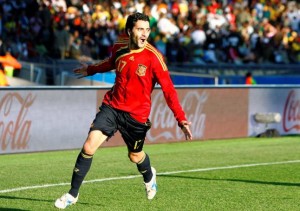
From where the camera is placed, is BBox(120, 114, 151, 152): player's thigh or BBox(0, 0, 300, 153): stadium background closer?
BBox(120, 114, 151, 152): player's thigh

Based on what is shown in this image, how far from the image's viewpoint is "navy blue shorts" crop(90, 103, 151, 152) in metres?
9.51

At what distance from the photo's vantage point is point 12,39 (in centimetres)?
2572

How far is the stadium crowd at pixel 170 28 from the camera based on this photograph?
86.5 ft

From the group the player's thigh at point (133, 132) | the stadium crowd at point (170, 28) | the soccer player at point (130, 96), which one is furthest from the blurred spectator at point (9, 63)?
the soccer player at point (130, 96)

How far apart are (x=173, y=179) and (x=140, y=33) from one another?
3975mm

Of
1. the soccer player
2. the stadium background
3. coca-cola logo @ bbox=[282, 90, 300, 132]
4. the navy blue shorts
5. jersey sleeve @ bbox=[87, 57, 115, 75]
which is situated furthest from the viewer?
coca-cola logo @ bbox=[282, 90, 300, 132]

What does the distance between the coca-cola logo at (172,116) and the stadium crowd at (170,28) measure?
5935 millimetres

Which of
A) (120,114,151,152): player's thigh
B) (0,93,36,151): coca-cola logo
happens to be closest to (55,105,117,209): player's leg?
(120,114,151,152): player's thigh

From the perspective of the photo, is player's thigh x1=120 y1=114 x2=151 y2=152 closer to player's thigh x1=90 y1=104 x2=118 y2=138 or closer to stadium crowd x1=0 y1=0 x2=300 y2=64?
player's thigh x1=90 y1=104 x2=118 y2=138

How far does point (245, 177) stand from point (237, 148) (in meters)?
5.39

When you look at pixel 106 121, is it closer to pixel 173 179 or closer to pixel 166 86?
pixel 166 86

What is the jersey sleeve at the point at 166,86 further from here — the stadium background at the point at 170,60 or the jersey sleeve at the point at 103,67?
the stadium background at the point at 170,60

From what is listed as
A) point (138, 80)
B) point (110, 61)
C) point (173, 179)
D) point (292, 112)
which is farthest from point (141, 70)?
point (292, 112)

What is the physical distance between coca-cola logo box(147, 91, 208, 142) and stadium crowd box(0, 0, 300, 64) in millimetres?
5935
